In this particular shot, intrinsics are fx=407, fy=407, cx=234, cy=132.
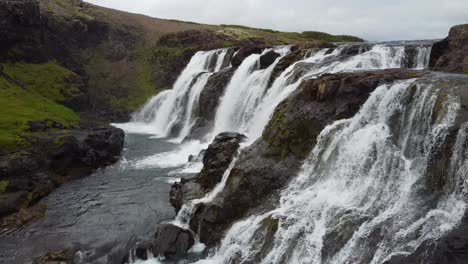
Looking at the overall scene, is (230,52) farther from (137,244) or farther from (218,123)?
(137,244)

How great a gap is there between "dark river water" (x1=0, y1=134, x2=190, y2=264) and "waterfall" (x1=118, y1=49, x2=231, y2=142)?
1774cm

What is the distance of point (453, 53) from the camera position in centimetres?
3316

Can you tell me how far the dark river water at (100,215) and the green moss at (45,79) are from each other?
2987 centimetres

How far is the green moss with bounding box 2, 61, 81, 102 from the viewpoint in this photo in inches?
2507

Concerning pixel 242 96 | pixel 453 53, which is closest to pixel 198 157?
pixel 242 96

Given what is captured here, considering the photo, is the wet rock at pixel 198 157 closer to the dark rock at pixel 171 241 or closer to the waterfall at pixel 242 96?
the waterfall at pixel 242 96

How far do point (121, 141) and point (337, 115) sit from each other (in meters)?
29.6

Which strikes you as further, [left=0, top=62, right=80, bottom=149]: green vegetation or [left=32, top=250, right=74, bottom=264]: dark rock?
[left=0, top=62, right=80, bottom=149]: green vegetation

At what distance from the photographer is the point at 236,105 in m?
47.4

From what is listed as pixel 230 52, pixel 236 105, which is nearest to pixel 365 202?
pixel 236 105

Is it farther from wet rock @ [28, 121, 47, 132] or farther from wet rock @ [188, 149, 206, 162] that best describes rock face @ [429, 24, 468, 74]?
wet rock @ [28, 121, 47, 132]

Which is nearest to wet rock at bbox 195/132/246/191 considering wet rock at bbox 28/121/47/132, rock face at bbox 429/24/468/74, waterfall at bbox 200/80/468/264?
waterfall at bbox 200/80/468/264

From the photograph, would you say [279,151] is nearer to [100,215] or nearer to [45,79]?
[100,215]

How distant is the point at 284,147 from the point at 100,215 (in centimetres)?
1401
